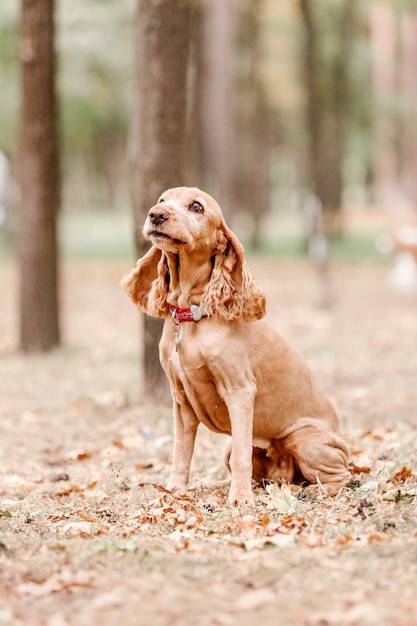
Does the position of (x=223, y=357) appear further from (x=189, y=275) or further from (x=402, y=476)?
(x=402, y=476)

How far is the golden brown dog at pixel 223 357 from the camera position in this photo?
4.91 m

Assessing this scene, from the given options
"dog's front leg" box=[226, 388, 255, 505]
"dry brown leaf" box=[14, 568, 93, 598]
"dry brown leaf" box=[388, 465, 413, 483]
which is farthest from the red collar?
"dry brown leaf" box=[14, 568, 93, 598]

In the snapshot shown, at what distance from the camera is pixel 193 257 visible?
5.00 meters

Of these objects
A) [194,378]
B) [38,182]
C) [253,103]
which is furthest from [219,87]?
[194,378]

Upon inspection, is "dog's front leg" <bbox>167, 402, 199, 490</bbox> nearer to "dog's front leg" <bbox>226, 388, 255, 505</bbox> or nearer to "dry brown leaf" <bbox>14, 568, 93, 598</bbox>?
"dog's front leg" <bbox>226, 388, 255, 505</bbox>

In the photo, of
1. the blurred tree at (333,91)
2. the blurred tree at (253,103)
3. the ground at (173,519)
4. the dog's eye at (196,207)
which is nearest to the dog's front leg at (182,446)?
the ground at (173,519)

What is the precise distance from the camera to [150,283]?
534 cm

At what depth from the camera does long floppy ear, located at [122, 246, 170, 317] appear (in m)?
5.17

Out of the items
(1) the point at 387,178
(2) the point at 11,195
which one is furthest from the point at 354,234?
(2) the point at 11,195

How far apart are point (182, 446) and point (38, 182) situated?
623cm

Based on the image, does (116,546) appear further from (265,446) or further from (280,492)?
(265,446)

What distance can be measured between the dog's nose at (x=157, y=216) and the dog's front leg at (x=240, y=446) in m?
1.05

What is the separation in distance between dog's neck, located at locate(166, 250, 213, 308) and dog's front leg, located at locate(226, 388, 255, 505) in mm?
589

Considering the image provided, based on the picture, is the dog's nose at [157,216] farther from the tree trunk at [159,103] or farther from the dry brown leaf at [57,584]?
the tree trunk at [159,103]
